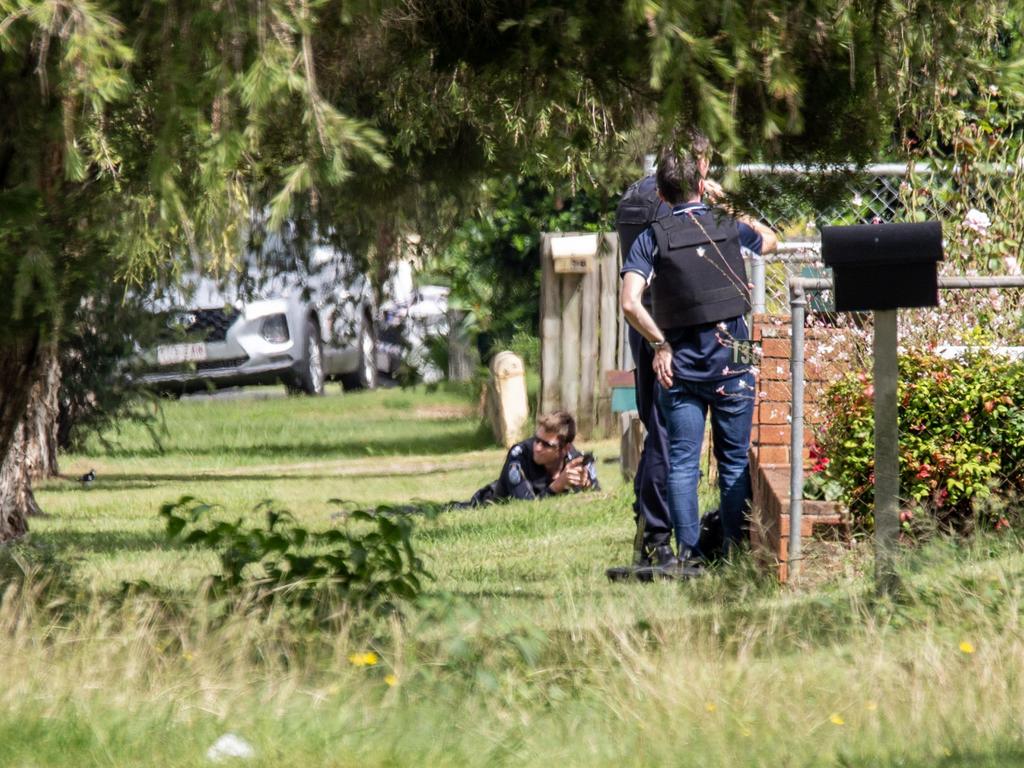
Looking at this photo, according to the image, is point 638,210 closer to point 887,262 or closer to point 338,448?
point 887,262

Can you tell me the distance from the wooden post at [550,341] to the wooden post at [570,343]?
48mm

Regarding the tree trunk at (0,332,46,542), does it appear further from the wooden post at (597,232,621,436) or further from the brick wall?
the wooden post at (597,232,621,436)

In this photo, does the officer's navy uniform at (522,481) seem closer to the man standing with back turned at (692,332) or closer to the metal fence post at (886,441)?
the man standing with back turned at (692,332)

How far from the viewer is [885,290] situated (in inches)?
211

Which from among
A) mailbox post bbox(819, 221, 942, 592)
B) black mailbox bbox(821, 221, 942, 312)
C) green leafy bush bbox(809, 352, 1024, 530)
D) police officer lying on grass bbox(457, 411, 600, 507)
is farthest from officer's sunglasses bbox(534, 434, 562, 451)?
black mailbox bbox(821, 221, 942, 312)

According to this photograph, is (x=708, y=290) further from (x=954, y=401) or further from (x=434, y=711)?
(x=434, y=711)

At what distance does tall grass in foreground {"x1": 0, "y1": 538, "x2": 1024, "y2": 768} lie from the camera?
3926mm

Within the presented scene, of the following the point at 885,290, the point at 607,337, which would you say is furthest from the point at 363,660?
the point at 607,337

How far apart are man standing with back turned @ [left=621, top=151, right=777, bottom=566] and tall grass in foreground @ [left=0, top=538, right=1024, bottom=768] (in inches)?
48.0

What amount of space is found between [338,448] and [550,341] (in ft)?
8.31

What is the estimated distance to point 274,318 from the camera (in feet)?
59.7

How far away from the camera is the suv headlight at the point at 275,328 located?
18188 mm

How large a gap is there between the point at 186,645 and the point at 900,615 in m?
2.28

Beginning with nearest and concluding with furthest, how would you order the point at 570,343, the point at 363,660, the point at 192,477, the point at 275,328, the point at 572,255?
the point at 363,660
the point at 192,477
the point at 572,255
the point at 570,343
the point at 275,328
